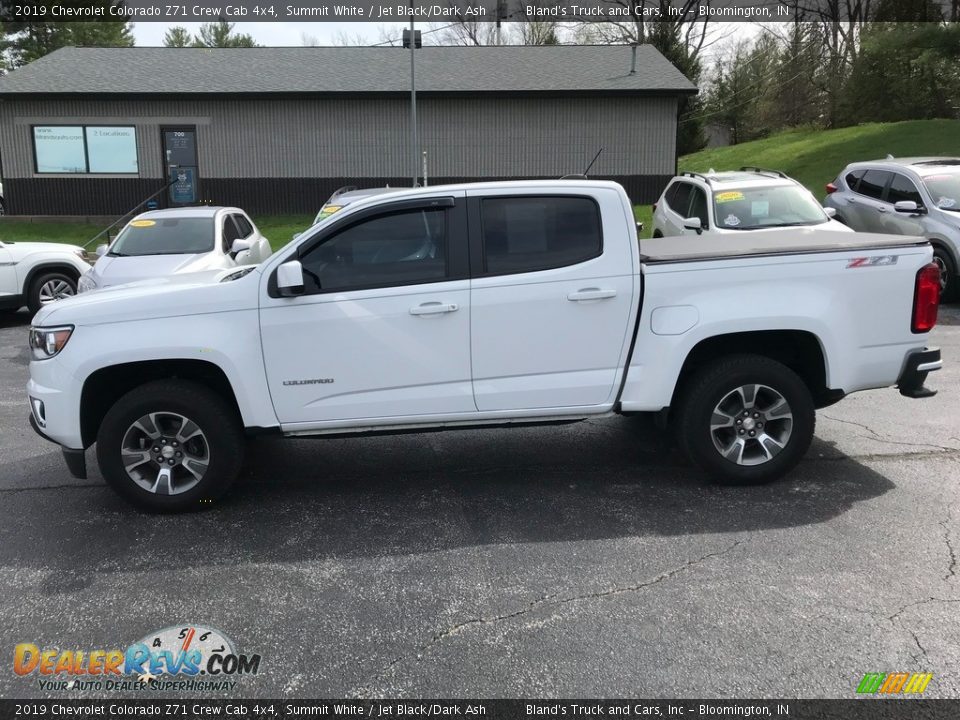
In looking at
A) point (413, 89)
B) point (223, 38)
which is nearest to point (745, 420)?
point (413, 89)

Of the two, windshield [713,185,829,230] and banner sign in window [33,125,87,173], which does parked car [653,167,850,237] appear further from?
banner sign in window [33,125,87,173]

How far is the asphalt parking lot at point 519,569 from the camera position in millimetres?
3480

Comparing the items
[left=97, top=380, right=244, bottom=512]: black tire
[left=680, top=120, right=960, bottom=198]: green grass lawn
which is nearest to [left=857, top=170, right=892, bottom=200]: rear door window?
[left=680, top=120, right=960, bottom=198]: green grass lawn

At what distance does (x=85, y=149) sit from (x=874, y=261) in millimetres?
24019

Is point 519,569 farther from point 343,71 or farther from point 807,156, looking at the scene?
point 807,156

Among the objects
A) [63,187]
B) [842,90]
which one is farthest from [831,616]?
[842,90]

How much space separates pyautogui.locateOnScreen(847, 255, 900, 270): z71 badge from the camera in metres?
5.19

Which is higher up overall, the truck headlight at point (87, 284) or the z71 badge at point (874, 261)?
the z71 badge at point (874, 261)

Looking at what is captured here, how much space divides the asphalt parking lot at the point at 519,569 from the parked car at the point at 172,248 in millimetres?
Result: 3783

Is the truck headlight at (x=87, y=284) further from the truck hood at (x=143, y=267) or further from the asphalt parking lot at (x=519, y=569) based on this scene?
the asphalt parking lot at (x=519, y=569)

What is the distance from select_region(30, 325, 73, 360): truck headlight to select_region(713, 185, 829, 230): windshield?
26.2 ft

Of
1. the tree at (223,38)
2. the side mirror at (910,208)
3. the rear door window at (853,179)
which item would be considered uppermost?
the tree at (223,38)

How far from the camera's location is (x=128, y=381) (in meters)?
5.37

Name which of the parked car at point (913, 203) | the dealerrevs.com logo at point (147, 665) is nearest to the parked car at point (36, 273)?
the dealerrevs.com logo at point (147, 665)
